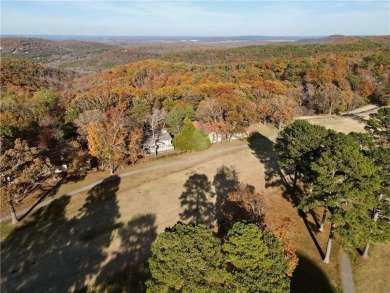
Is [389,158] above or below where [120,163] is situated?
above

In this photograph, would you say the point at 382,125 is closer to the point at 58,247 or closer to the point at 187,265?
the point at 187,265

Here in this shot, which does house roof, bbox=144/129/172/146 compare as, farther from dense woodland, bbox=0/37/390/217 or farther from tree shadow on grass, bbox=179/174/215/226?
tree shadow on grass, bbox=179/174/215/226

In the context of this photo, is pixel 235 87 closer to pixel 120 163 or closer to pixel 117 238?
pixel 120 163

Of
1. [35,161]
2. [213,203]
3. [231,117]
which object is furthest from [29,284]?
[231,117]

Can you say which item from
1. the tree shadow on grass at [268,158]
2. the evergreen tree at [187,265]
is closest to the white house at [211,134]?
the tree shadow on grass at [268,158]

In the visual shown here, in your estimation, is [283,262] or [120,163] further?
[120,163]

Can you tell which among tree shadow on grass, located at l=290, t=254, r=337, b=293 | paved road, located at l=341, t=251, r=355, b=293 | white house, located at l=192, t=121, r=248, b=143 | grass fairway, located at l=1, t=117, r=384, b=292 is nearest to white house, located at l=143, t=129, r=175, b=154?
white house, located at l=192, t=121, r=248, b=143
